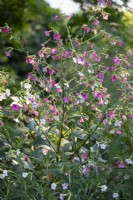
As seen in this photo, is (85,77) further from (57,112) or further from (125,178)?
(125,178)

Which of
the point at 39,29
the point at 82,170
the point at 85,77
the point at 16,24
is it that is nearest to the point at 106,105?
the point at 85,77

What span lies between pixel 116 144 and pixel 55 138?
0.52 metres

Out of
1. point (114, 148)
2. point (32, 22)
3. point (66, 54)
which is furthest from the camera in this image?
point (32, 22)

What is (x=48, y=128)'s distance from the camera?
3.49m

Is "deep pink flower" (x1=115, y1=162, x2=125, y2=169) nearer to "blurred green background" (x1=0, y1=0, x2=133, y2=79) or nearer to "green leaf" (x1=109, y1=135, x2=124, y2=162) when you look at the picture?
"green leaf" (x1=109, y1=135, x2=124, y2=162)

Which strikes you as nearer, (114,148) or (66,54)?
(114,148)

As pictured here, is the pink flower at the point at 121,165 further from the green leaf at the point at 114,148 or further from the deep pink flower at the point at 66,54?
the deep pink flower at the point at 66,54

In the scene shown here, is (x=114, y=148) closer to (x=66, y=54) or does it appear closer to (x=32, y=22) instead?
(x=66, y=54)

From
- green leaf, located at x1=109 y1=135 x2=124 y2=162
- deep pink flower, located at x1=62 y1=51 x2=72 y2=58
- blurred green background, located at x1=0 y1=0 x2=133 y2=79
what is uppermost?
blurred green background, located at x1=0 y1=0 x2=133 y2=79

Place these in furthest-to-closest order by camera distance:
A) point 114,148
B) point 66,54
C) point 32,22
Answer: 1. point 32,22
2. point 66,54
3. point 114,148

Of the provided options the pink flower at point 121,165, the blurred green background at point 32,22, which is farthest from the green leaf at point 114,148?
the blurred green background at point 32,22

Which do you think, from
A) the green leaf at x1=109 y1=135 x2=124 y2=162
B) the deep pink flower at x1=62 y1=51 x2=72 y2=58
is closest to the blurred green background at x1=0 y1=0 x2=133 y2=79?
the deep pink flower at x1=62 y1=51 x2=72 y2=58

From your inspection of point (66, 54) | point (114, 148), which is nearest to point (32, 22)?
point (66, 54)

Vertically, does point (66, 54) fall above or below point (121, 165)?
above
